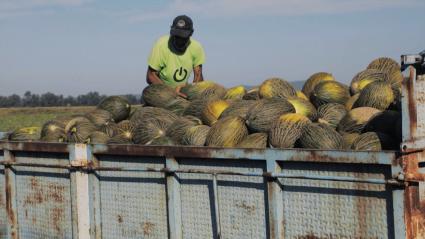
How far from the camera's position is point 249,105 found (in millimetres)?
6473

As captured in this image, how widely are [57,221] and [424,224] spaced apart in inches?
Result: 135

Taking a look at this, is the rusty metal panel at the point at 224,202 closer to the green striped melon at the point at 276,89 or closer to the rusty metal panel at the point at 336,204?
the rusty metal panel at the point at 336,204

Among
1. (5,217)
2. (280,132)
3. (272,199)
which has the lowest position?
(5,217)

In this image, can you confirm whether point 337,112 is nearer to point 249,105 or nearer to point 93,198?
point 249,105

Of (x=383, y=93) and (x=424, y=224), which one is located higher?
(x=383, y=93)

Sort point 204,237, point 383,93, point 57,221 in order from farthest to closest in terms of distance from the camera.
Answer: point 57,221
point 383,93
point 204,237

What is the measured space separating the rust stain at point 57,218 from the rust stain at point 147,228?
3.33 ft

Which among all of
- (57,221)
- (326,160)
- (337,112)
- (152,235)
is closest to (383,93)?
(337,112)

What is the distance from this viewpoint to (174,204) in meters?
5.50

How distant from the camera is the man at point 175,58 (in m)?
9.33

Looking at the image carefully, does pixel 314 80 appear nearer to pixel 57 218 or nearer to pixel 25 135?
pixel 57 218

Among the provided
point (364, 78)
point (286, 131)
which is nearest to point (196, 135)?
point (286, 131)

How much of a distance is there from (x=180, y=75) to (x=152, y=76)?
0.43 meters

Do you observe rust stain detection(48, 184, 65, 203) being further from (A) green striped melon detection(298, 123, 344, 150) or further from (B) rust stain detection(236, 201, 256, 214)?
(A) green striped melon detection(298, 123, 344, 150)
